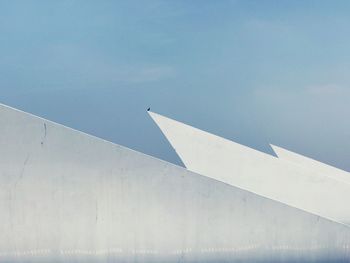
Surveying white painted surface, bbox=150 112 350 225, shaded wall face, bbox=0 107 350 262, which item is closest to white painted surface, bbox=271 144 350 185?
white painted surface, bbox=150 112 350 225

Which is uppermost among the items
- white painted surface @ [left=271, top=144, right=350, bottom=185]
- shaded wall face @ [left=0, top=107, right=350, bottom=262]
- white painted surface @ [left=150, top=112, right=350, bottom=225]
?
white painted surface @ [left=271, top=144, right=350, bottom=185]

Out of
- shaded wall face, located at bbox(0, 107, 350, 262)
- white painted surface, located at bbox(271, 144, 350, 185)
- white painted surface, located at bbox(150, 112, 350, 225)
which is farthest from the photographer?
white painted surface, located at bbox(271, 144, 350, 185)

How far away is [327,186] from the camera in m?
11.0

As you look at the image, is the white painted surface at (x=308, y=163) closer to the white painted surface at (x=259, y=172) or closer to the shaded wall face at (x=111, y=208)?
the white painted surface at (x=259, y=172)

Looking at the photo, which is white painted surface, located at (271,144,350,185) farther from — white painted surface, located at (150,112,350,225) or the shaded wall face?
the shaded wall face

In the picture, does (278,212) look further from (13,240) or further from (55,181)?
(13,240)

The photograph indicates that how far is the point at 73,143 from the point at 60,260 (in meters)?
1.48

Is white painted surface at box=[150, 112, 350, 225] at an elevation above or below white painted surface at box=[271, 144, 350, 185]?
below

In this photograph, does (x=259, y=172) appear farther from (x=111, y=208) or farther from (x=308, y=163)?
(x=111, y=208)

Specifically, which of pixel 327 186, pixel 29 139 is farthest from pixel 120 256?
Result: pixel 327 186

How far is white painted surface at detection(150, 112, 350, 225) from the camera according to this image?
35.6ft

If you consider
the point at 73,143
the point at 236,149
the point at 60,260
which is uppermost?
the point at 236,149

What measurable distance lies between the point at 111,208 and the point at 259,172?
17.2 feet

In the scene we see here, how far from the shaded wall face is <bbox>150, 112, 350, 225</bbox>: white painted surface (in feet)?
14.1
